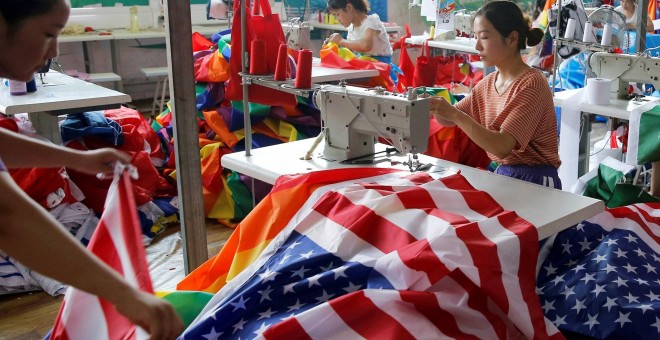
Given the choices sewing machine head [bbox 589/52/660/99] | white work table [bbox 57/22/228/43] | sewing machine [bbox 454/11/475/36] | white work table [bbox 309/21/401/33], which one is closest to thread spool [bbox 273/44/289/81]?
sewing machine head [bbox 589/52/660/99]

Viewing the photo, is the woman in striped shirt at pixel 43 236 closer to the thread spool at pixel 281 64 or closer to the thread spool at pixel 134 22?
the thread spool at pixel 281 64

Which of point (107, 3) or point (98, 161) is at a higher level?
point (107, 3)

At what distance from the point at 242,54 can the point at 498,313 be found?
4.93ft

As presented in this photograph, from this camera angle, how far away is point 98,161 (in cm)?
164

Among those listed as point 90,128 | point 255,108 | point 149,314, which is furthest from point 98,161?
point 255,108

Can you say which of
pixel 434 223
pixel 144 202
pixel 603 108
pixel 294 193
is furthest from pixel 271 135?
pixel 434 223

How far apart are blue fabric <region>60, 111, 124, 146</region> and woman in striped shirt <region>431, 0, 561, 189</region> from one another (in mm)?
2008

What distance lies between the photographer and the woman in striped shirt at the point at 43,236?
3.44ft

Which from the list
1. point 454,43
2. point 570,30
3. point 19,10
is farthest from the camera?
point 454,43

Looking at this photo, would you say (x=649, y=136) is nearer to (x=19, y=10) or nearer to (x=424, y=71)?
(x=424, y=71)

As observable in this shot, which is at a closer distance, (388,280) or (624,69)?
(388,280)

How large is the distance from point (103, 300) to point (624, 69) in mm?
2925

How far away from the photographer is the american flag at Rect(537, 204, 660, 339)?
5.57 feet

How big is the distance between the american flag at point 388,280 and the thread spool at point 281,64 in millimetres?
953
